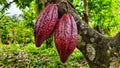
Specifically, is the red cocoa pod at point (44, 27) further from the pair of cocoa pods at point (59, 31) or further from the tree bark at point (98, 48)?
the tree bark at point (98, 48)

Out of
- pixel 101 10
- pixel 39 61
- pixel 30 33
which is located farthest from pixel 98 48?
pixel 30 33

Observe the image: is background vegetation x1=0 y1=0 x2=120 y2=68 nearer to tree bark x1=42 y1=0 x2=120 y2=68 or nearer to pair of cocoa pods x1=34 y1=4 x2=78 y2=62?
tree bark x1=42 y1=0 x2=120 y2=68

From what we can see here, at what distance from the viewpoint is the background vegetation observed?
421cm

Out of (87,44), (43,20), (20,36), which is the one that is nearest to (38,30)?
(43,20)

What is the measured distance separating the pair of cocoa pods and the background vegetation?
297 centimetres

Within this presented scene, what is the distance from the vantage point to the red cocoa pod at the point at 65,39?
901mm

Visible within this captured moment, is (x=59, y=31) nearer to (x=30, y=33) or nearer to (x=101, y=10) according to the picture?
(x=101, y=10)

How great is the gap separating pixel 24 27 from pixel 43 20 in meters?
5.31

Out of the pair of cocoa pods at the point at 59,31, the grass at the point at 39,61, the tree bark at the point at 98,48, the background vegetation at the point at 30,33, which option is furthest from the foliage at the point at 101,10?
the pair of cocoa pods at the point at 59,31

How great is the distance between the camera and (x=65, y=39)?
2.95 feet

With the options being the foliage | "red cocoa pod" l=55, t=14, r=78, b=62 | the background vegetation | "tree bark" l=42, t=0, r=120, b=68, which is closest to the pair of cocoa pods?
"red cocoa pod" l=55, t=14, r=78, b=62

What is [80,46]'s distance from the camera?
1.92 m

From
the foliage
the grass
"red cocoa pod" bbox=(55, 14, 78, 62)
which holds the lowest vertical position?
the grass

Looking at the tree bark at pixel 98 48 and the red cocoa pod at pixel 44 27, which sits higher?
the red cocoa pod at pixel 44 27
